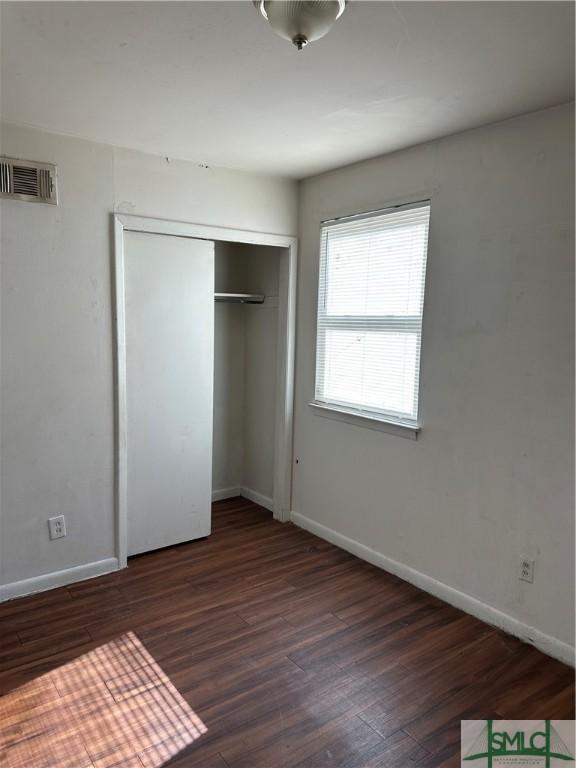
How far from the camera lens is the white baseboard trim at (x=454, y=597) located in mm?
2432

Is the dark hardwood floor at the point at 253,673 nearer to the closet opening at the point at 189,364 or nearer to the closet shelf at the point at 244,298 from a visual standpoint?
the closet opening at the point at 189,364

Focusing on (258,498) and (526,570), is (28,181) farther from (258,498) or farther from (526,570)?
(526,570)

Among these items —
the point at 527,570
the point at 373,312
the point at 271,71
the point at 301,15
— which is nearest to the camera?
the point at 301,15

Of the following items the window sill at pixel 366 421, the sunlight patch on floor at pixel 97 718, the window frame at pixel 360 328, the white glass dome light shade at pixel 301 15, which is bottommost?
the sunlight patch on floor at pixel 97 718

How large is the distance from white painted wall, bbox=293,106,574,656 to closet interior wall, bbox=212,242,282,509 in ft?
3.65

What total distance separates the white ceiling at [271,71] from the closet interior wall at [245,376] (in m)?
1.42

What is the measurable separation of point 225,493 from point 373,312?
2159 millimetres

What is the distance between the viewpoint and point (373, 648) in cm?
250

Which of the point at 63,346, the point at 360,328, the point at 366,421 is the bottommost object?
the point at 366,421

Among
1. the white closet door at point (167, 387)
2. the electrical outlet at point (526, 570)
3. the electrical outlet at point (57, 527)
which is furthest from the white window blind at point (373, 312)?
the electrical outlet at point (57, 527)

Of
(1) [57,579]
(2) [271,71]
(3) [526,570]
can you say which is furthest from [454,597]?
(2) [271,71]

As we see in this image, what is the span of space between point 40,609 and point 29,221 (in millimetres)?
2051

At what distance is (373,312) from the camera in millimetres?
3223

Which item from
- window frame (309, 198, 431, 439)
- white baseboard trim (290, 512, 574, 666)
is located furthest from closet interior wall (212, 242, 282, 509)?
white baseboard trim (290, 512, 574, 666)
